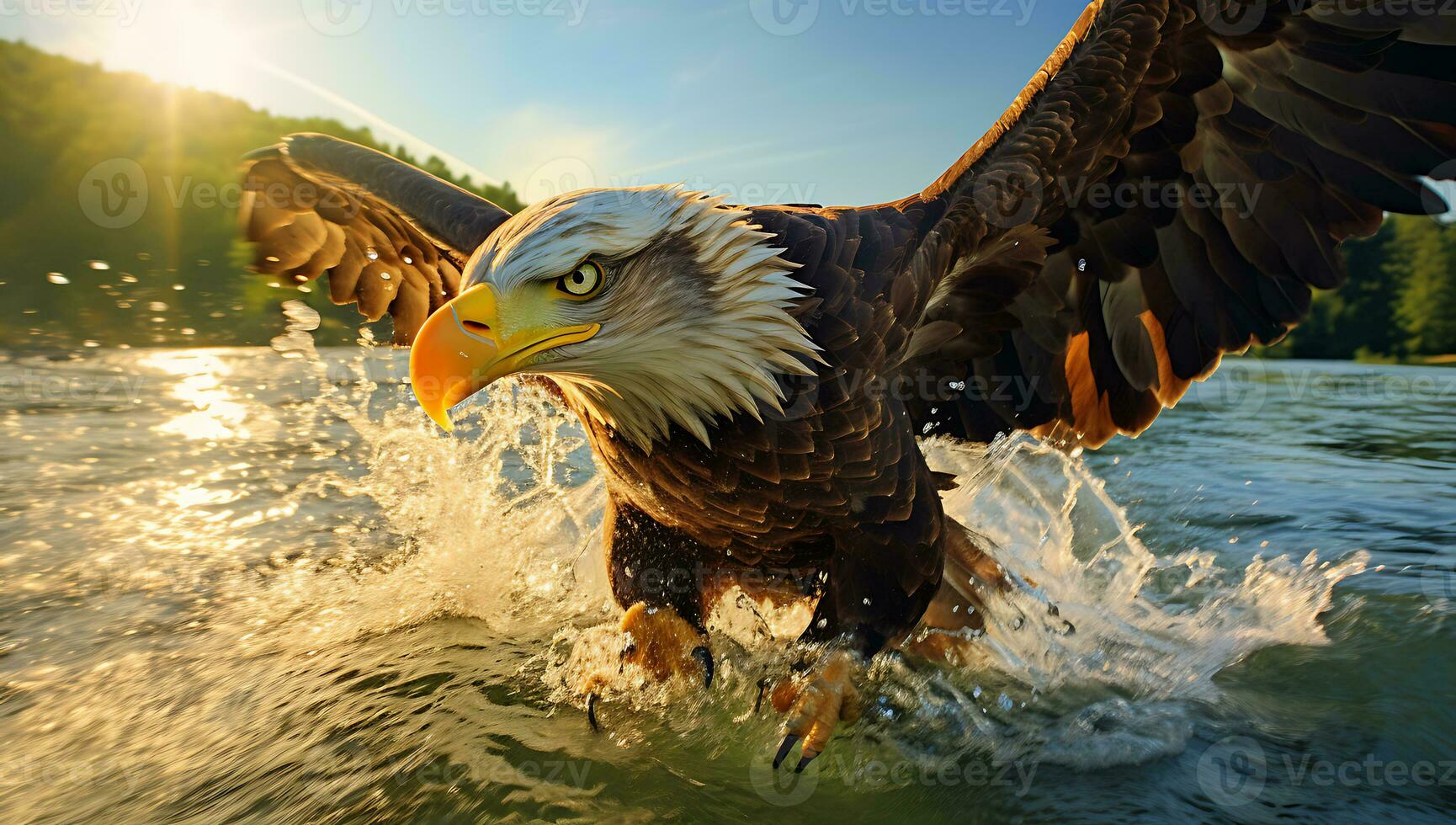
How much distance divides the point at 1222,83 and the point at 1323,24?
0.33 m

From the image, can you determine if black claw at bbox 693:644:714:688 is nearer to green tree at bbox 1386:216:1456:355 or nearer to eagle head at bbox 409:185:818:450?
eagle head at bbox 409:185:818:450

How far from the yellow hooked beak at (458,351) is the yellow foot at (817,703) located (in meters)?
1.43

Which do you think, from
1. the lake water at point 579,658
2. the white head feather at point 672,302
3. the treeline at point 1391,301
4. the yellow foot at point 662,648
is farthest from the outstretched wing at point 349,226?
the treeline at point 1391,301

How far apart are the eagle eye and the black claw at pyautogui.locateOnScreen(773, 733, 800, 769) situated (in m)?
1.50

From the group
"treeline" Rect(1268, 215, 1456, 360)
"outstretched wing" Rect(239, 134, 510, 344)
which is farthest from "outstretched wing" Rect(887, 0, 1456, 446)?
"treeline" Rect(1268, 215, 1456, 360)

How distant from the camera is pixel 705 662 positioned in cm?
311

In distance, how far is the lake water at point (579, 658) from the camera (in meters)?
2.56

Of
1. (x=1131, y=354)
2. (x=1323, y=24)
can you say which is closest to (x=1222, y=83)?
(x=1323, y=24)

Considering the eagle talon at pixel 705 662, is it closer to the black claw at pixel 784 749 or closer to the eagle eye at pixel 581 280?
the black claw at pixel 784 749

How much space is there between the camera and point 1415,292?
45.7 meters

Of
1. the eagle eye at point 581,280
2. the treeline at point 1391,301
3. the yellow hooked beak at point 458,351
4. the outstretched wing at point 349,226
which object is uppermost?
the outstretched wing at point 349,226

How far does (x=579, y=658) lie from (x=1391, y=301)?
58.5 metres

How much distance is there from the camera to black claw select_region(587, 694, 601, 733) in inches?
114

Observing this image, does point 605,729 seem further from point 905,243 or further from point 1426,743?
point 1426,743
